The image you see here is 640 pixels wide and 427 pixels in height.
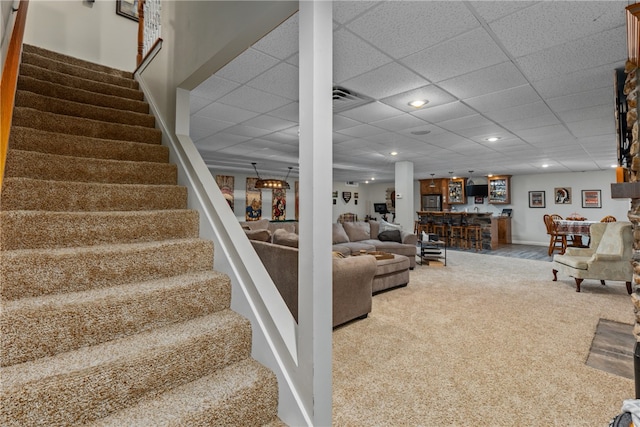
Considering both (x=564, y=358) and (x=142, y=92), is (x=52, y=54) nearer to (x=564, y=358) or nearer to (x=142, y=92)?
(x=142, y=92)

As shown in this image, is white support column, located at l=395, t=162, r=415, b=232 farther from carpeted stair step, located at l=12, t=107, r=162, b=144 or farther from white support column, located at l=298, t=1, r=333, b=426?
white support column, located at l=298, t=1, r=333, b=426

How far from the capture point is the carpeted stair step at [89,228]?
1511mm

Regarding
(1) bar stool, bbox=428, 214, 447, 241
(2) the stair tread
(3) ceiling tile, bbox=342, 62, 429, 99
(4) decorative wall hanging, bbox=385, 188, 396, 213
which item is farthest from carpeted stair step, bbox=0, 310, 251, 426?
(4) decorative wall hanging, bbox=385, 188, 396, 213

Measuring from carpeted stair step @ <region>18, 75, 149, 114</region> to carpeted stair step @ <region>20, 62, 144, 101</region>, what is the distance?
17 centimetres

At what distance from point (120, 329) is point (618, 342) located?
3.89 meters

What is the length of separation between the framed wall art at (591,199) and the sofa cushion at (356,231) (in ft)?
23.6

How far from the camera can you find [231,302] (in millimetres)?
1732

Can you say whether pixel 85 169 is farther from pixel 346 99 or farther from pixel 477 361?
pixel 477 361

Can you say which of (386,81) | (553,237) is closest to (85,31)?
(386,81)

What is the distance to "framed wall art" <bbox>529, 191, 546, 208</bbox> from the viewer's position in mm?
9846

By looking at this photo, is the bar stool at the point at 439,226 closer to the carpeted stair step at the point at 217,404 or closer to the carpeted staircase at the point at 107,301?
the carpeted staircase at the point at 107,301

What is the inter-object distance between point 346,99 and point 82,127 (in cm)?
247

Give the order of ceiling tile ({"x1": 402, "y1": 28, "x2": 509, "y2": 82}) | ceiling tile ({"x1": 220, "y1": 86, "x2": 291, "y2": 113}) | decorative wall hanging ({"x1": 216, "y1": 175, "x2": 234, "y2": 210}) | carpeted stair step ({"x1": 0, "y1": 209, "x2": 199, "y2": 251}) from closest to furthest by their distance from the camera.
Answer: carpeted stair step ({"x1": 0, "y1": 209, "x2": 199, "y2": 251})
ceiling tile ({"x1": 402, "y1": 28, "x2": 509, "y2": 82})
ceiling tile ({"x1": 220, "y1": 86, "x2": 291, "y2": 113})
decorative wall hanging ({"x1": 216, "y1": 175, "x2": 234, "y2": 210})

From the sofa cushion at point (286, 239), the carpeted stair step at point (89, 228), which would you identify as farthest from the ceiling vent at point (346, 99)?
the carpeted stair step at point (89, 228)
